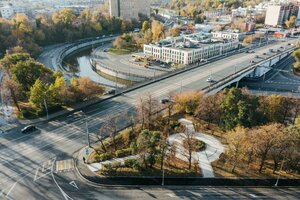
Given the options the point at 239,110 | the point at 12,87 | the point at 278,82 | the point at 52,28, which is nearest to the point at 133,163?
the point at 239,110

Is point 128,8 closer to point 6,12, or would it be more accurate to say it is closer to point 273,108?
point 6,12

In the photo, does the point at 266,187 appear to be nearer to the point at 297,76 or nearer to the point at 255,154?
the point at 255,154

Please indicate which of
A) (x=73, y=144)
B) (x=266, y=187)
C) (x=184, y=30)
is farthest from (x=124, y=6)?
(x=266, y=187)

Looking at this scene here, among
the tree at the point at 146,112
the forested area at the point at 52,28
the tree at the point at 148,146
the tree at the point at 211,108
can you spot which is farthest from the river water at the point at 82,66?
the tree at the point at 148,146

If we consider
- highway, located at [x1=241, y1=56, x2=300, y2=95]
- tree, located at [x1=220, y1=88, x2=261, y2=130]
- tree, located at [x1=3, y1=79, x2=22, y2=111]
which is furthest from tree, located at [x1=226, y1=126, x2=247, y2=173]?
highway, located at [x1=241, y1=56, x2=300, y2=95]

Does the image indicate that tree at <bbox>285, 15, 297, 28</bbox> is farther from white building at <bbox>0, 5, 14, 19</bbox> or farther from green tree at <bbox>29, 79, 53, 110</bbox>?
white building at <bbox>0, 5, 14, 19</bbox>
